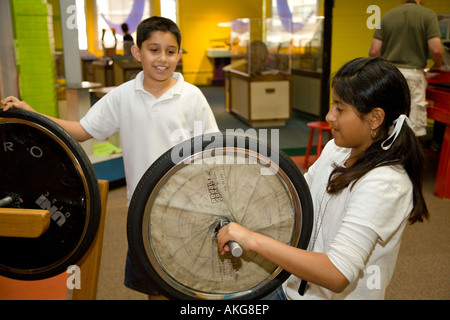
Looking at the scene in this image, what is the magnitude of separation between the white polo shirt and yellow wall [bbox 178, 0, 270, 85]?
1090 cm

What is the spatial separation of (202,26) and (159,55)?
37.5 feet

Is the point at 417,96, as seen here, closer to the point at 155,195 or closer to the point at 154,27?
the point at 154,27

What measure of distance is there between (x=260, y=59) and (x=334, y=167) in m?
6.02

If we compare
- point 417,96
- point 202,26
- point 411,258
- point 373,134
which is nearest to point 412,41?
point 417,96

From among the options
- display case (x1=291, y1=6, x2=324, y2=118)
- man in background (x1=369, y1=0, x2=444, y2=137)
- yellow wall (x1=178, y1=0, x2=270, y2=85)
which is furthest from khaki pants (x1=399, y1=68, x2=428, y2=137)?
yellow wall (x1=178, y1=0, x2=270, y2=85)

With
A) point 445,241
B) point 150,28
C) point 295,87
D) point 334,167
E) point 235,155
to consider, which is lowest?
point 445,241

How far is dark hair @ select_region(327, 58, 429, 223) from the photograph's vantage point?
1056 mm

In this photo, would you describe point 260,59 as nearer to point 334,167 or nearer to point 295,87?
point 295,87

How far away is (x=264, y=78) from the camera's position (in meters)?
6.93

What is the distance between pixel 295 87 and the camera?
8109 millimetres

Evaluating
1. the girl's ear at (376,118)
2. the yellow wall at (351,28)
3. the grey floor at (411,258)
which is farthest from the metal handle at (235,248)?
the yellow wall at (351,28)

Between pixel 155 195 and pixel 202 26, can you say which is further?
pixel 202 26

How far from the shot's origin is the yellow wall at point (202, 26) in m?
12.3

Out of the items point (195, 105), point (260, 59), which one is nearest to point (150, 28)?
point (195, 105)
